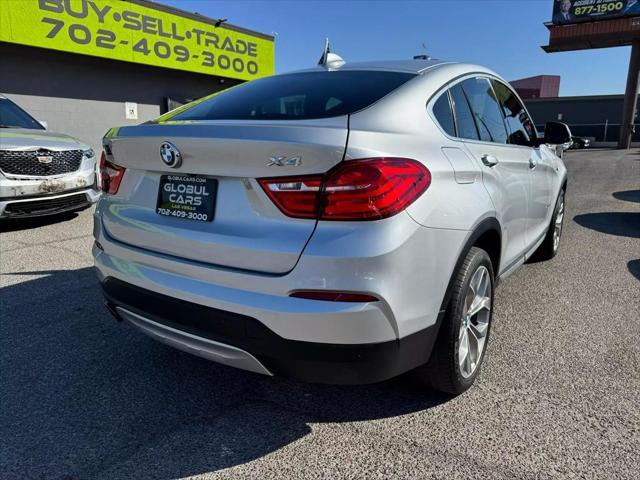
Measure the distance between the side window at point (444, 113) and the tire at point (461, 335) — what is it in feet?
1.96

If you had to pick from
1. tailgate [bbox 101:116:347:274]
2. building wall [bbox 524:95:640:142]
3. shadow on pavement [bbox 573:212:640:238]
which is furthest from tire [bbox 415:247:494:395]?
building wall [bbox 524:95:640:142]

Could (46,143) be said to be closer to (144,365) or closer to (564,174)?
(144,365)

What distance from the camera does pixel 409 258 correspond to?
187cm

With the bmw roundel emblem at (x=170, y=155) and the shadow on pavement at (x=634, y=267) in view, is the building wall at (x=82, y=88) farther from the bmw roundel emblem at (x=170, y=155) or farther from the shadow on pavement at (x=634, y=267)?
the shadow on pavement at (x=634, y=267)

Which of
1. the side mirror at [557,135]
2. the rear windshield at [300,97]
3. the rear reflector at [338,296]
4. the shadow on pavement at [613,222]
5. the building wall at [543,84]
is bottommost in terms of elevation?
the shadow on pavement at [613,222]

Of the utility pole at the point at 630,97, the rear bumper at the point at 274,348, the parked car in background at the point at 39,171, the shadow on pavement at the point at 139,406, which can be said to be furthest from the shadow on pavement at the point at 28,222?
the utility pole at the point at 630,97

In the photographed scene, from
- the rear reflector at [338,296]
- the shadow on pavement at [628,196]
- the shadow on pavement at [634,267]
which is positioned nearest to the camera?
the rear reflector at [338,296]

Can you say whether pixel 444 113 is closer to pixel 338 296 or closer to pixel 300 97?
pixel 300 97

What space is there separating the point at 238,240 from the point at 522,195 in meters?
2.11

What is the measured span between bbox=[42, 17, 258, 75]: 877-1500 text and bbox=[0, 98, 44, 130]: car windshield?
4802 millimetres

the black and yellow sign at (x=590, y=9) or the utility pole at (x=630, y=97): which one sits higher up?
the black and yellow sign at (x=590, y=9)

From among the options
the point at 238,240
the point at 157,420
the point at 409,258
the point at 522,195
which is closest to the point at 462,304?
the point at 409,258

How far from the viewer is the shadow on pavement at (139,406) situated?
6.79 ft

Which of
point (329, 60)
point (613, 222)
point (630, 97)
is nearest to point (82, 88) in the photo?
point (329, 60)
